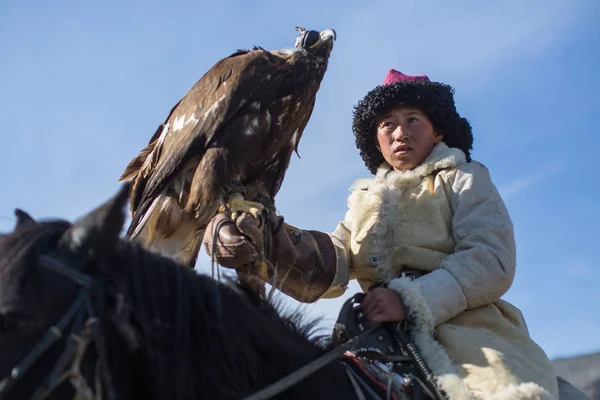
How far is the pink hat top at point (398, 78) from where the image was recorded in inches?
141

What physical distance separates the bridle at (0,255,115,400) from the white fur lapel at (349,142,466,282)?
5.96 feet

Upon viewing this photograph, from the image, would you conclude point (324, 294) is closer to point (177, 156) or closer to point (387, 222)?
point (387, 222)

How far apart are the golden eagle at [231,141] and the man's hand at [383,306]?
1921 mm

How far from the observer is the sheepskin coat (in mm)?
2383

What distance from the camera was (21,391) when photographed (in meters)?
1.30

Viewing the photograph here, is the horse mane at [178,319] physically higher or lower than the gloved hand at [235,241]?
lower

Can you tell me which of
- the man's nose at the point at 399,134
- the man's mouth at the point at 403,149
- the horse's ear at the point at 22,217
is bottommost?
the horse's ear at the point at 22,217

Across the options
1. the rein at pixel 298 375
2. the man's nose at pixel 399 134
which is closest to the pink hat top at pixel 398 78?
the man's nose at pixel 399 134

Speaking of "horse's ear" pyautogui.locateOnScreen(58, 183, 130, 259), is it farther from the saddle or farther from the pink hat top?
the pink hat top

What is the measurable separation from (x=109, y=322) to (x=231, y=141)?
3.17m

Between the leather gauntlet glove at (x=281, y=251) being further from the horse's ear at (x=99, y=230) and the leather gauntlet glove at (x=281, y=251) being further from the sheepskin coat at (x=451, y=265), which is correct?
the horse's ear at (x=99, y=230)

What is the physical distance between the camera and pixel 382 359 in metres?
2.29

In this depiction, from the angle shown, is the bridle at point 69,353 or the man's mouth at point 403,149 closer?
the bridle at point 69,353

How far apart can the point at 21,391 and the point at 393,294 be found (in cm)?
151
